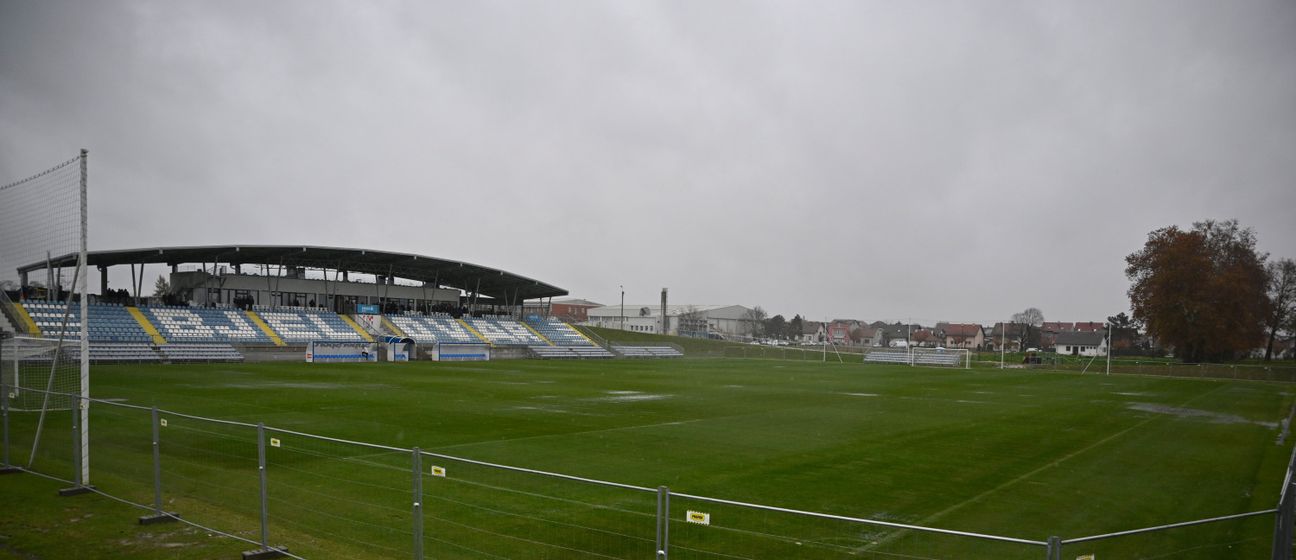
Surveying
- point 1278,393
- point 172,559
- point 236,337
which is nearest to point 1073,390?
point 1278,393

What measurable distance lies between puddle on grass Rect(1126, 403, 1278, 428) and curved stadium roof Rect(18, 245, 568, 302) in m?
→ 52.9

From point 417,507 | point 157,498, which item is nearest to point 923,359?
point 157,498

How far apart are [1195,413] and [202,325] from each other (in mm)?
57236

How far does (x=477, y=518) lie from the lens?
9.20 m

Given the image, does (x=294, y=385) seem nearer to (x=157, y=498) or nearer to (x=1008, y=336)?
(x=157, y=498)

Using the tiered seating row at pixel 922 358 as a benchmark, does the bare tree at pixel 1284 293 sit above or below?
above

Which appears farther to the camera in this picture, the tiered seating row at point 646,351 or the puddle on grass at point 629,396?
the tiered seating row at point 646,351

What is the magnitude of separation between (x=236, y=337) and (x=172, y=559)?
163 feet

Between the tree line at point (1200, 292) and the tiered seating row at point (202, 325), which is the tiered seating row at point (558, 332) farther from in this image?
the tree line at point (1200, 292)

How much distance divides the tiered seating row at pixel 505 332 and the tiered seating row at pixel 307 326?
12.4m

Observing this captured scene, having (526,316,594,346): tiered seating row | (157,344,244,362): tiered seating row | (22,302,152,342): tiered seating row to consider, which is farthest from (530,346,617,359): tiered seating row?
(22,302,152,342): tiered seating row

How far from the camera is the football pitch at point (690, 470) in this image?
8.55m

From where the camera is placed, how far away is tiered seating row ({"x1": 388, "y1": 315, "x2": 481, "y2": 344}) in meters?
62.5

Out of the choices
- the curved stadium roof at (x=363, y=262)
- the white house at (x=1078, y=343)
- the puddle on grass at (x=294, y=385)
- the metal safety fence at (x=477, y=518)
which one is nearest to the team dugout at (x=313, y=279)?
the curved stadium roof at (x=363, y=262)
